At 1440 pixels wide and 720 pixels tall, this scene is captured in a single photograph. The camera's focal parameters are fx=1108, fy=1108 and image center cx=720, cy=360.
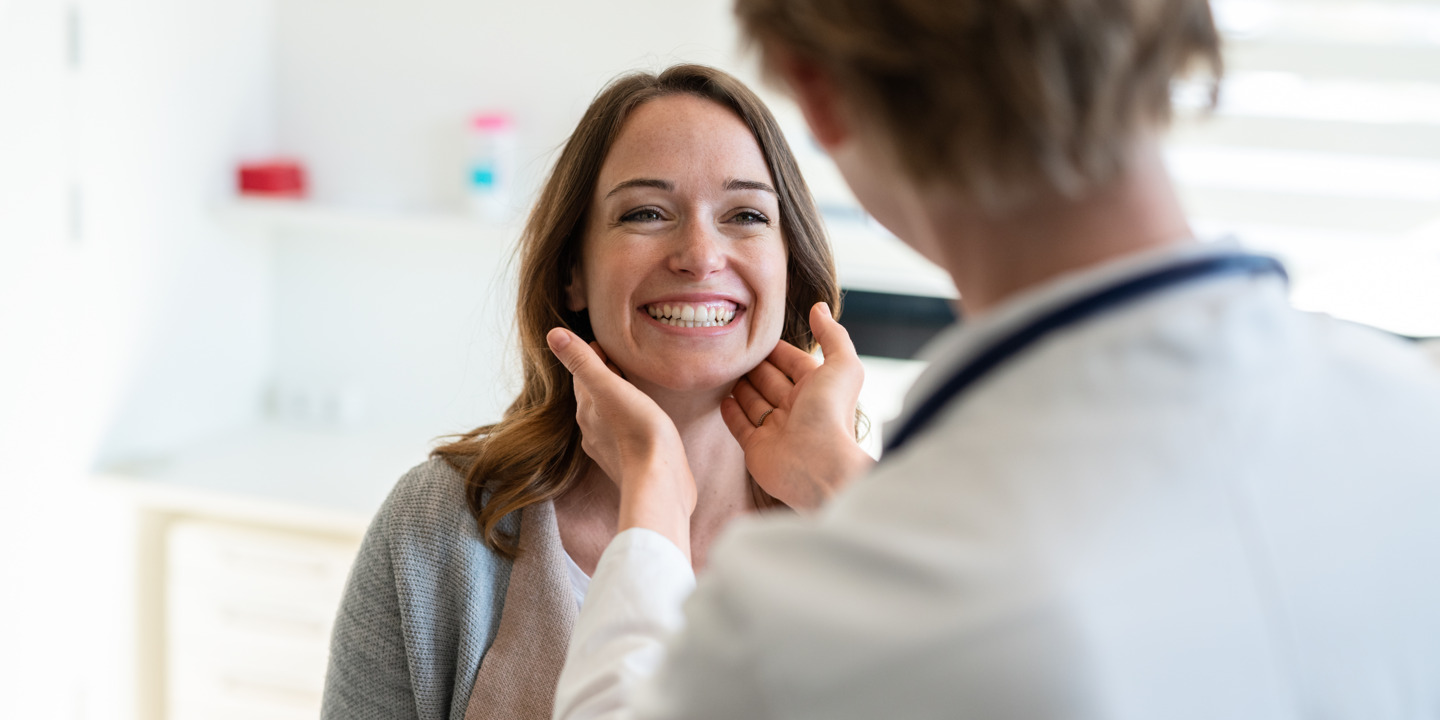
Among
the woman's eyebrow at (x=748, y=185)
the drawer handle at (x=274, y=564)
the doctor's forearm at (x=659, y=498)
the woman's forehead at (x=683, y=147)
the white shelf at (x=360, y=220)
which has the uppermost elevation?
the white shelf at (x=360, y=220)

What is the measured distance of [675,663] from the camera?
1.98 ft

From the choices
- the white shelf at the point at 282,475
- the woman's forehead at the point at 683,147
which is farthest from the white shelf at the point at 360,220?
the woman's forehead at the point at 683,147

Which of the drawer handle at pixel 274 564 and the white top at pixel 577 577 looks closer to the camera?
the white top at pixel 577 577

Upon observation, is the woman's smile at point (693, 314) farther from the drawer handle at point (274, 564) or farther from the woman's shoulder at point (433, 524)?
the drawer handle at point (274, 564)

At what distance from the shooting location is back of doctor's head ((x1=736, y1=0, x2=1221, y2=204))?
1.86 feet

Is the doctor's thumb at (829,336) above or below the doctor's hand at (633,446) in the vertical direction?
above

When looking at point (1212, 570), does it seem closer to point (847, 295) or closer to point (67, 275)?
point (847, 295)

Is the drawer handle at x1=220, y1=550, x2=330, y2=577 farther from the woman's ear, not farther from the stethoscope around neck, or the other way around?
the stethoscope around neck

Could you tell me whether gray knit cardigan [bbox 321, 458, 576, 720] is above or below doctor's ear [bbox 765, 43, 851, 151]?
below

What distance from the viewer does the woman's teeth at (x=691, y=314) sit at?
133 cm

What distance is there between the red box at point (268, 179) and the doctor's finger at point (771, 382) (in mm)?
1878

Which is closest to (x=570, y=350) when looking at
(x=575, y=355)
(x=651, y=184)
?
(x=575, y=355)

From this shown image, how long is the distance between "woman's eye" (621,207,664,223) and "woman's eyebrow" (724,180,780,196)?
0.09 meters

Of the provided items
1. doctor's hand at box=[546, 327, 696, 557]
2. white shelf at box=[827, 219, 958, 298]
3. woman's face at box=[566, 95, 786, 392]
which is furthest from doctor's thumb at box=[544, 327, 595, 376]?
white shelf at box=[827, 219, 958, 298]
